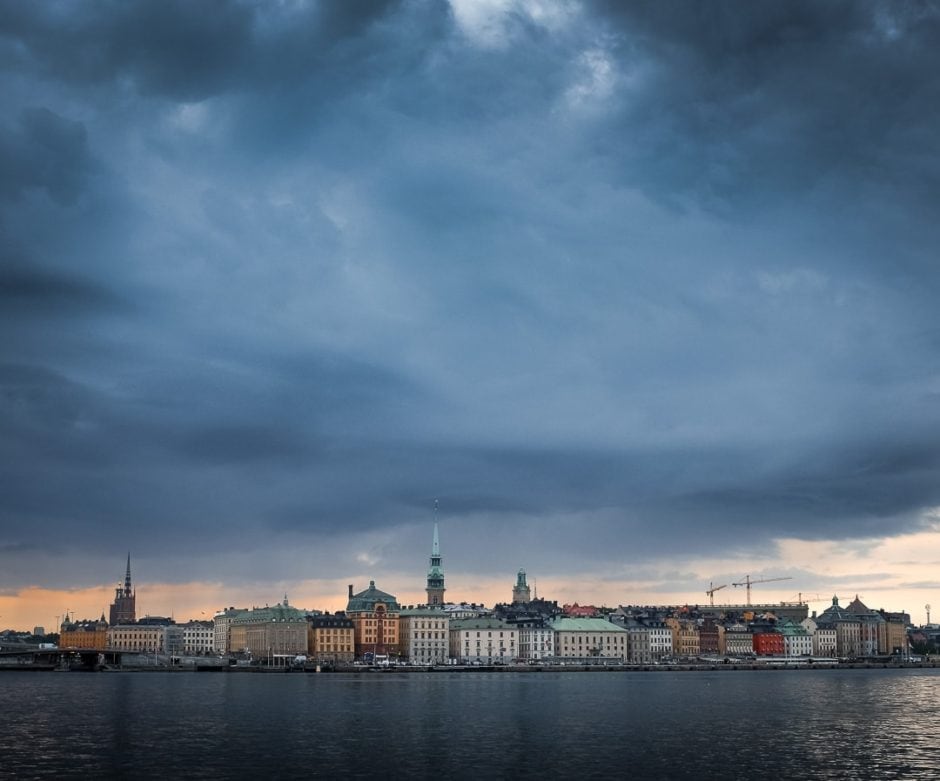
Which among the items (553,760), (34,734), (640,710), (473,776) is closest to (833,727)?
(640,710)

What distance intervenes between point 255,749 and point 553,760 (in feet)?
60.4

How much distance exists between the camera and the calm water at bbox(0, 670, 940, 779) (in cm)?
6291

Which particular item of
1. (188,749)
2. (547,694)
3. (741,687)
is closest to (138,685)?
(547,694)

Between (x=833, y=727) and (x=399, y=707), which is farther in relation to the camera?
(x=399, y=707)

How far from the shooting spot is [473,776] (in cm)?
6041

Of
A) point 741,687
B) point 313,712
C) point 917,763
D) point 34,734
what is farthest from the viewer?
point 741,687

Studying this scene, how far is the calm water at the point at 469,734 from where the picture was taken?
62.9 metres

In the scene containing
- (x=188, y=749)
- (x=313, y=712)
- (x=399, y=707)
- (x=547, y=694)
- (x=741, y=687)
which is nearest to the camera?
(x=188, y=749)

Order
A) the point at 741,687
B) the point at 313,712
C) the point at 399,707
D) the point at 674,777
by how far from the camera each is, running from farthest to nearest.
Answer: the point at 741,687
the point at 399,707
the point at 313,712
the point at 674,777

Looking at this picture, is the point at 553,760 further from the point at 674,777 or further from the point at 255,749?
the point at 255,749

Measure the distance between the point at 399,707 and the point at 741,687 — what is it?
65.0 m

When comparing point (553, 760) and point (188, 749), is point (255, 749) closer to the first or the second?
point (188, 749)

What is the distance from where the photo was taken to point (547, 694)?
133 metres

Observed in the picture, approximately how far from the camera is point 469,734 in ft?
268
